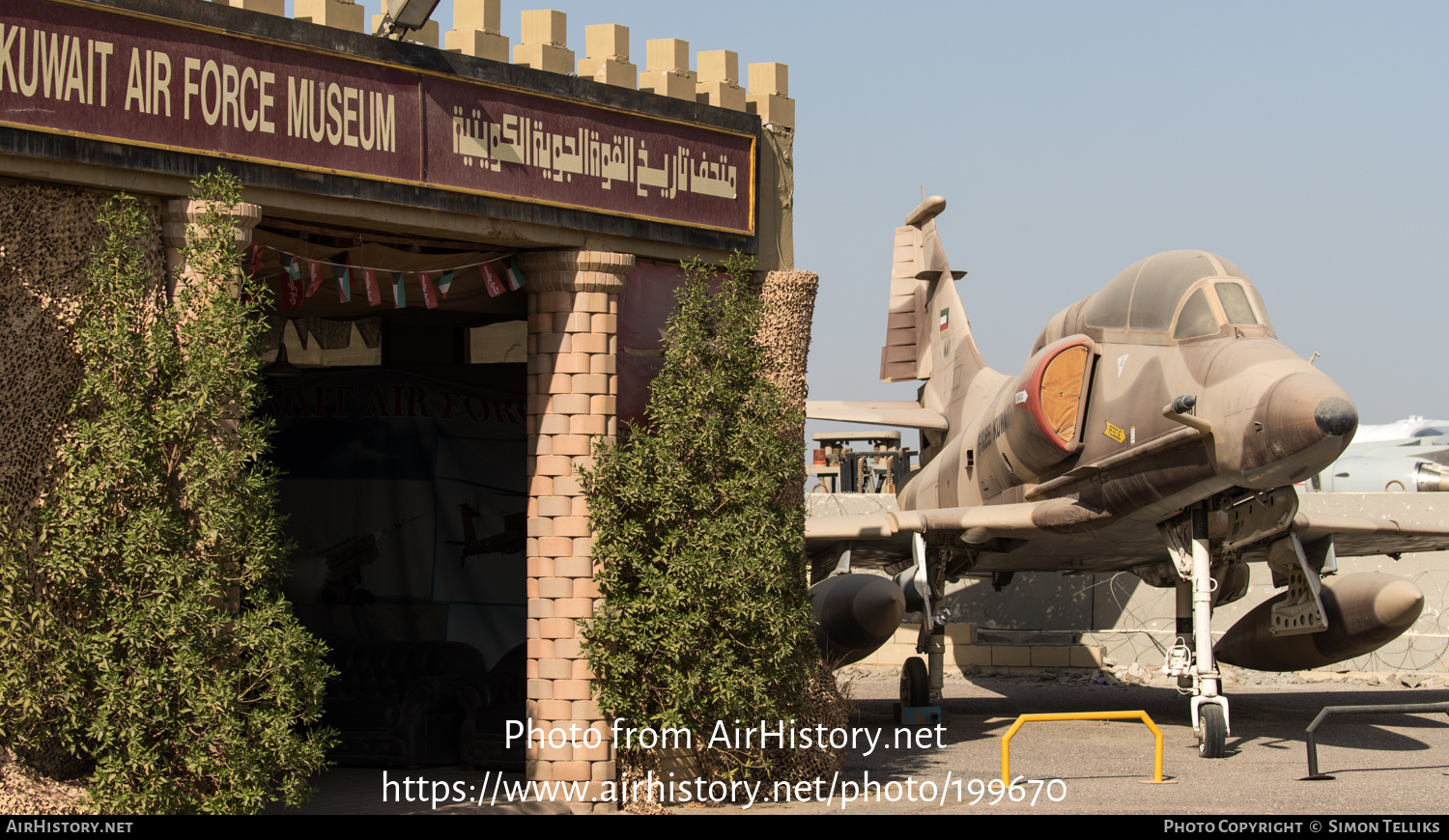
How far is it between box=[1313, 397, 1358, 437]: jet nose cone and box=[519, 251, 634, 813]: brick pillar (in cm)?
598

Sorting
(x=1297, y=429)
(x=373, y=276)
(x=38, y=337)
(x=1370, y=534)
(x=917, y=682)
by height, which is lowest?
(x=917, y=682)

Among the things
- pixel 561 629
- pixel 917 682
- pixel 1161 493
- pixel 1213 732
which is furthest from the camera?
pixel 917 682

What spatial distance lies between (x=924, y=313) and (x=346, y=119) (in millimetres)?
13851

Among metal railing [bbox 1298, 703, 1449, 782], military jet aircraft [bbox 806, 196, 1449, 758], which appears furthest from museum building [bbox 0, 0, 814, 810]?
metal railing [bbox 1298, 703, 1449, 782]

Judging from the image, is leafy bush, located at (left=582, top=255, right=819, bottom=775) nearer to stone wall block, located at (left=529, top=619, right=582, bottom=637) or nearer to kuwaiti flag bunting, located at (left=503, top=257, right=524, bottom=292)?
stone wall block, located at (left=529, top=619, right=582, bottom=637)

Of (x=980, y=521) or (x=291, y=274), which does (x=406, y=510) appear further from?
(x=980, y=521)

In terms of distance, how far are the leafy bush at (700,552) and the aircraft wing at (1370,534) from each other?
274 inches

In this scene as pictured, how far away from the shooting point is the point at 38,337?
869cm

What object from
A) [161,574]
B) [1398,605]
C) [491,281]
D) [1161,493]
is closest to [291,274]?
[491,281]

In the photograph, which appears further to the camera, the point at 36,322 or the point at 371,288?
the point at 371,288

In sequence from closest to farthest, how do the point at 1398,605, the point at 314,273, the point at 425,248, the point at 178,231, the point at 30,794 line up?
the point at 30,794, the point at 178,231, the point at 314,273, the point at 425,248, the point at 1398,605

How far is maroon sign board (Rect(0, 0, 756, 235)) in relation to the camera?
874cm

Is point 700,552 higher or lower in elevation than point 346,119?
lower
